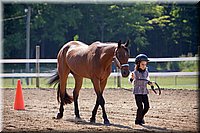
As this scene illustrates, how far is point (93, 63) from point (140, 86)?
1.28 meters

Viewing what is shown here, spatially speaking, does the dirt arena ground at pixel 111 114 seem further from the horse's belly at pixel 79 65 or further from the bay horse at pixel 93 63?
the horse's belly at pixel 79 65

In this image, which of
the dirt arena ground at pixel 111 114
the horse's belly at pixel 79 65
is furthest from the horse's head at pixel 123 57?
the horse's belly at pixel 79 65

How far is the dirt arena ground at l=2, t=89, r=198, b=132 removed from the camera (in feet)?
26.1

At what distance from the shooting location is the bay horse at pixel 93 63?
8617 millimetres

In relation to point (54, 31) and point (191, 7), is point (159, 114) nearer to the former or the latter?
point (54, 31)

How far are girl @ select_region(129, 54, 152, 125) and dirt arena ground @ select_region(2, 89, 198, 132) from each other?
240mm

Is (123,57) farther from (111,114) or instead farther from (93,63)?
(111,114)

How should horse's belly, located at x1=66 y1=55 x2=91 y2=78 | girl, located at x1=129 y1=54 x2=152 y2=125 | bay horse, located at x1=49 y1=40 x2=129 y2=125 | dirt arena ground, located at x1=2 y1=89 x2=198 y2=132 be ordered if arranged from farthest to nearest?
horse's belly, located at x1=66 y1=55 x2=91 y2=78, bay horse, located at x1=49 y1=40 x2=129 y2=125, girl, located at x1=129 y1=54 x2=152 y2=125, dirt arena ground, located at x1=2 y1=89 x2=198 y2=132

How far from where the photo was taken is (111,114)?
9969 mm

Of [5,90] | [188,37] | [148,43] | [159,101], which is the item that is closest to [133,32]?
[148,43]

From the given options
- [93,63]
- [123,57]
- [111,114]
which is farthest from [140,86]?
[111,114]

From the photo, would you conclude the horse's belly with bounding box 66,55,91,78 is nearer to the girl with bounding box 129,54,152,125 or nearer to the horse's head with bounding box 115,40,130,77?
the horse's head with bounding box 115,40,130,77

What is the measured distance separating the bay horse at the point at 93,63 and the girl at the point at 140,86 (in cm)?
21

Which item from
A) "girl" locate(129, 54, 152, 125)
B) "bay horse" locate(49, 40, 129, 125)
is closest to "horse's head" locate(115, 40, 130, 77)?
"bay horse" locate(49, 40, 129, 125)
